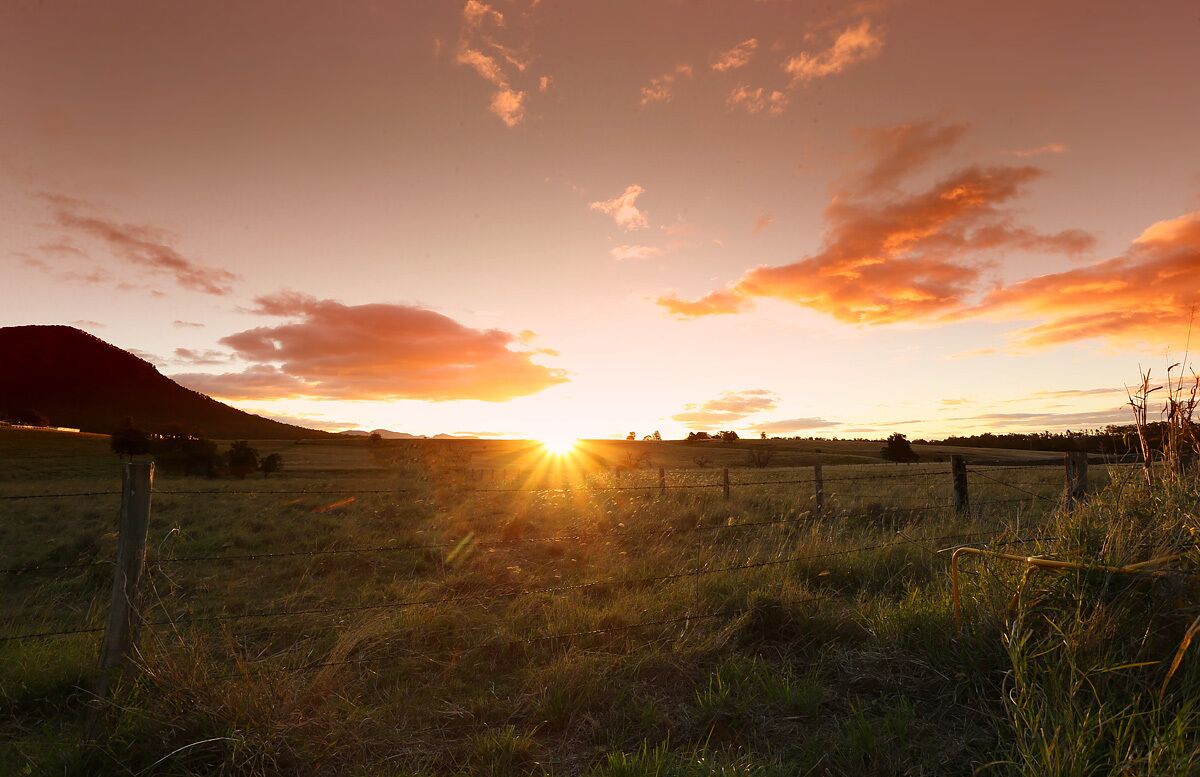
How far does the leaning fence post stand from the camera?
4.32m

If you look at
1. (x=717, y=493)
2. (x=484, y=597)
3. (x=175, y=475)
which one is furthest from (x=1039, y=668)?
(x=175, y=475)

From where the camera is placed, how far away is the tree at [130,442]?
4849cm

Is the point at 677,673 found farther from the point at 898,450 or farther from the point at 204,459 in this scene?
the point at 898,450

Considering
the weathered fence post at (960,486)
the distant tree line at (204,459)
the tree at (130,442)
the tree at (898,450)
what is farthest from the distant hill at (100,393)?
the weathered fence post at (960,486)

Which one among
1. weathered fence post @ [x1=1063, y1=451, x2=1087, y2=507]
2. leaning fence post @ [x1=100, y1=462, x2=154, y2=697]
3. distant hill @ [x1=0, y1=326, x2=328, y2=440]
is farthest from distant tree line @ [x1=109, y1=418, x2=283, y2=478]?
distant hill @ [x1=0, y1=326, x2=328, y2=440]

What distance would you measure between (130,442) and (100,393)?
143912 mm

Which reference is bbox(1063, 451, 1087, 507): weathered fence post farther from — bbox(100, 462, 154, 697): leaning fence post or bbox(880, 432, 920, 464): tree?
bbox(880, 432, 920, 464): tree

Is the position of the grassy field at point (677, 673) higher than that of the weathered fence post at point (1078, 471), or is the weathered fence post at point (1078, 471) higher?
the weathered fence post at point (1078, 471)

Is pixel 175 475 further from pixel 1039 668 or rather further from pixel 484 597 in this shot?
pixel 1039 668

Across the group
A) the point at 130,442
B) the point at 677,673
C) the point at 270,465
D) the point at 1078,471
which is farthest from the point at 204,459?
the point at 1078,471

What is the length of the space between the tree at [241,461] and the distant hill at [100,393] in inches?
3667

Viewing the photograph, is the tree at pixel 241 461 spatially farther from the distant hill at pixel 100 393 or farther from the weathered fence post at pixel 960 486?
the distant hill at pixel 100 393

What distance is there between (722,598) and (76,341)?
255724 millimetres

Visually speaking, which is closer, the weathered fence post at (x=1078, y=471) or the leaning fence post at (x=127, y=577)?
the leaning fence post at (x=127, y=577)
